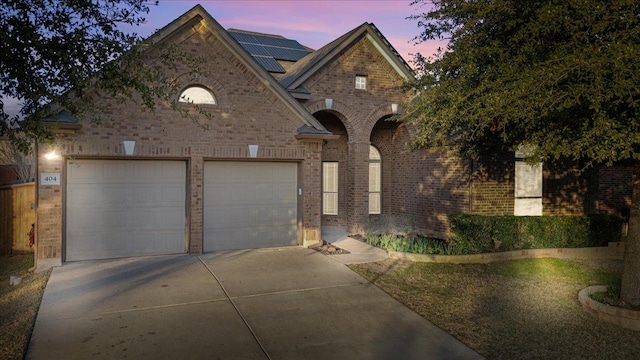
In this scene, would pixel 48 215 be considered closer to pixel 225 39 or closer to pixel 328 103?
pixel 225 39

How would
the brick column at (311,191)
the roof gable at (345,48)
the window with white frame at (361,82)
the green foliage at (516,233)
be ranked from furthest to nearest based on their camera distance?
the window with white frame at (361,82) < the roof gable at (345,48) < the brick column at (311,191) < the green foliage at (516,233)

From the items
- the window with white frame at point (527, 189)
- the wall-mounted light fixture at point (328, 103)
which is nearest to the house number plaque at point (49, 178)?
the wall-mounted light fixture at point (328, 103)

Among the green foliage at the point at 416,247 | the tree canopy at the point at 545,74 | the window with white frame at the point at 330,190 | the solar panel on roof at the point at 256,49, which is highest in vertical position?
the solar panel on roof at the point at 256,49

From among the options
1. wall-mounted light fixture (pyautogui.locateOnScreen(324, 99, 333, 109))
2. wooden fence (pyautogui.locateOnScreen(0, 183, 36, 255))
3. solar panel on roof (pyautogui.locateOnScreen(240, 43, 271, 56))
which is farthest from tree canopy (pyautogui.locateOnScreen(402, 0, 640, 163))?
solar panel on roof (pyautogui.locateOnScreen(240, 43, 271, 56))

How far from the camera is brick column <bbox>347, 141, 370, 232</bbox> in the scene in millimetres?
16031

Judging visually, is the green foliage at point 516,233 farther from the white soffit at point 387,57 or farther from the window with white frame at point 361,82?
the white soffit at point 387,57

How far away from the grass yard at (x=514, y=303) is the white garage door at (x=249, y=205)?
3.05 meters

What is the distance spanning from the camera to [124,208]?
10.7 meters

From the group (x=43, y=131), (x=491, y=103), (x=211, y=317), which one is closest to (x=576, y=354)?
(x=491, y=103)

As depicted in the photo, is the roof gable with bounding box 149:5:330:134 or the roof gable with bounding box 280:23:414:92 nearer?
the roof gable with bounding box 149:5:330:134

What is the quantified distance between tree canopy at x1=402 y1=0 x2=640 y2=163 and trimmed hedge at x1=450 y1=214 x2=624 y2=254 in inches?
139

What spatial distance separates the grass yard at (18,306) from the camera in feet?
18.8

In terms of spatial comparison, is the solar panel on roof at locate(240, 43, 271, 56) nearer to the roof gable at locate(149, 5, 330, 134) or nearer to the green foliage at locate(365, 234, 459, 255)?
the roof gable at locate(149, 5, 330, 134)

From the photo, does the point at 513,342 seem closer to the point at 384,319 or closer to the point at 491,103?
the point at 384,319
